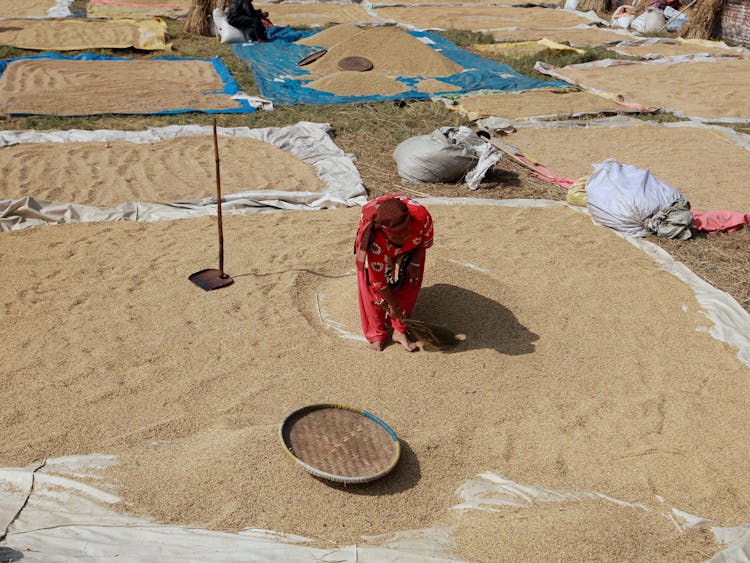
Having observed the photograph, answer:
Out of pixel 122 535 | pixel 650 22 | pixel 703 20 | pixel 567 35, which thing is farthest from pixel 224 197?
pixel 650 22

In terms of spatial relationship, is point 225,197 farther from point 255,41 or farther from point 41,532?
point 255,41

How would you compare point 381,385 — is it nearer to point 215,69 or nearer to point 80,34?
point 215,69

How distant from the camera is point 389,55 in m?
8.14

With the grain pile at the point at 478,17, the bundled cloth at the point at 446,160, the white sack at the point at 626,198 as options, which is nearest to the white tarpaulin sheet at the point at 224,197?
the bundled cloth at the point at 446,160

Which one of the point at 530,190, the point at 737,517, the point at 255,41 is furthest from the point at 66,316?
the point at 255,41

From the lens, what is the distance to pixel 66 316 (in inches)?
125

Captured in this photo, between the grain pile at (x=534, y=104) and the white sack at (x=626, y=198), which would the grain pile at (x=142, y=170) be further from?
the grain pile at (x=534, y=104)

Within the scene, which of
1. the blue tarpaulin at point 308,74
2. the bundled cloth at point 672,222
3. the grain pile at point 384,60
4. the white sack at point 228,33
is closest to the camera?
the bundled cloth at point 672,222

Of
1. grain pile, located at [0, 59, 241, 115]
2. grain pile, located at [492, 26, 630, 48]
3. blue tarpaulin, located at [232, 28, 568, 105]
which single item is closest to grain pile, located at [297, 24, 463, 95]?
blue tarpaulin, located at [232, 28, 568, 105]

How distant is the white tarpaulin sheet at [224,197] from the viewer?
415cm

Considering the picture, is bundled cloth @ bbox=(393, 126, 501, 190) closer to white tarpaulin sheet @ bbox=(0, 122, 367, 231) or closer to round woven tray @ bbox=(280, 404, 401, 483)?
white tarpaulin sheet @ bbox=(0, 122, 367, 231)

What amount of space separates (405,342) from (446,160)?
94.0 inches

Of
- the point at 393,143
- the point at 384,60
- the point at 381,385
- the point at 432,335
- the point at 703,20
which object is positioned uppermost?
the point at 703,20

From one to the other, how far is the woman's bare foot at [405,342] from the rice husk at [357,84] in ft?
15.0
